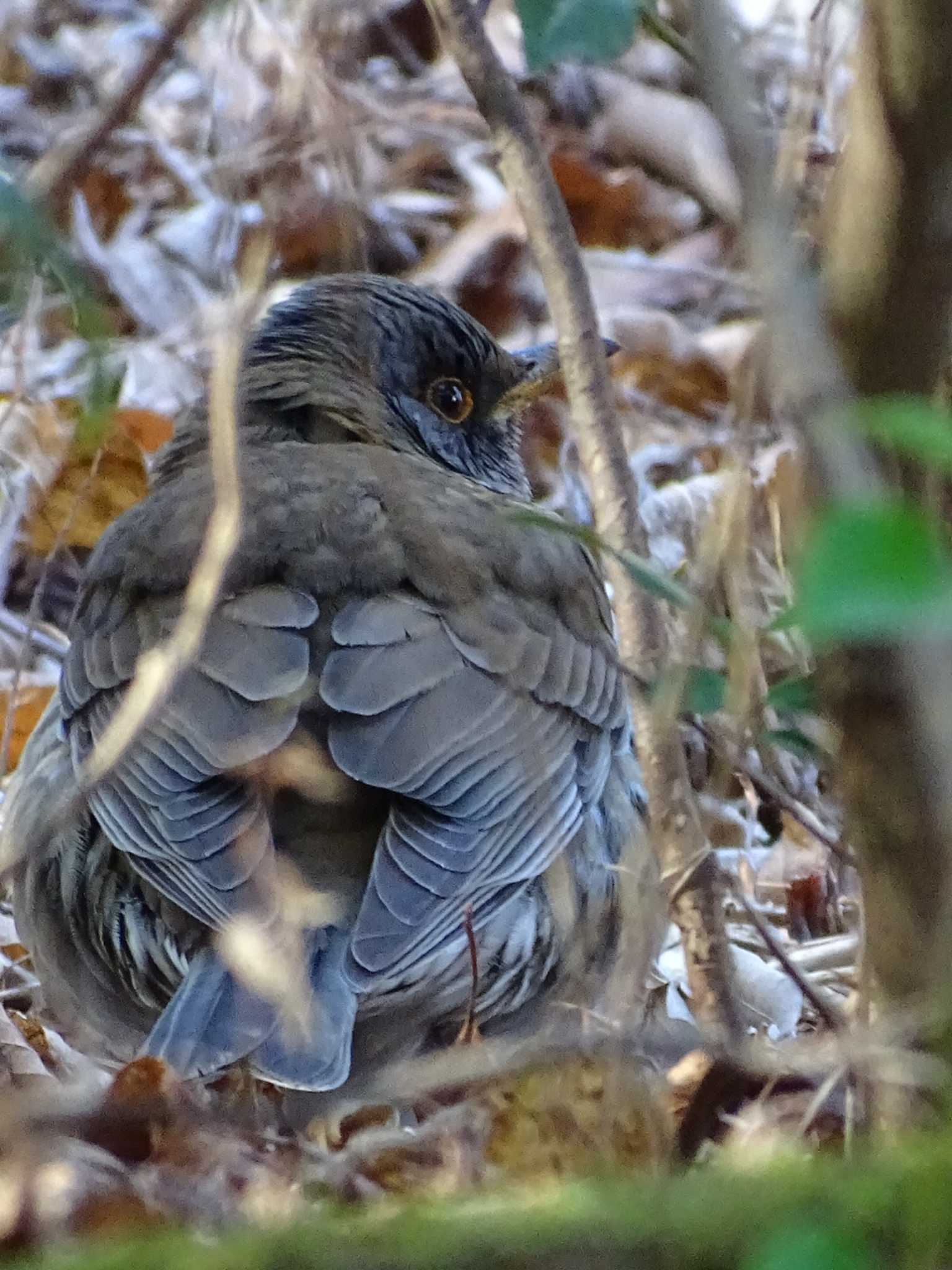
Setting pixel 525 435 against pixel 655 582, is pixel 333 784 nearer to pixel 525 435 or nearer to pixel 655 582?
pixel 655 582

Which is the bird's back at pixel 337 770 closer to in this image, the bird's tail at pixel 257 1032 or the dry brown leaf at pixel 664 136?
the bird's tail at pixel 257 1032

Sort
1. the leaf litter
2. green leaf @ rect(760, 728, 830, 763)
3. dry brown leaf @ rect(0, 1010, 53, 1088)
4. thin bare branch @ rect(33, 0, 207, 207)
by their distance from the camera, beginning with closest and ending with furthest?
thin bare branch @ rect(33, 0, 207, 207) → the leaf litter → green leaf @ rect(760, 728, 830, 763) → dry brown leaf @ rect(0, 1010, 53, 1088)

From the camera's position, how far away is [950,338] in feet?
6.22

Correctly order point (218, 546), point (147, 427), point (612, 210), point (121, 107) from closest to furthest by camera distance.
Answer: point (218, 546) → point (121, 107) → point (147, 427) → point (612, 210)

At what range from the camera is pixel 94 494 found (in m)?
5.81

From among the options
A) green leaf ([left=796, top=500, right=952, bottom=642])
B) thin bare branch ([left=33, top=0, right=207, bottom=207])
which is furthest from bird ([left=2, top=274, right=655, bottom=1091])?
green leaf ([left=796, top=500, right=952, bottom=642])

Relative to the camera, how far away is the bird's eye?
5020 millimetres

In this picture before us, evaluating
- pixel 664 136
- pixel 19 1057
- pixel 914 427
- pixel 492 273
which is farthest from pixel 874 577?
pixel 664 136

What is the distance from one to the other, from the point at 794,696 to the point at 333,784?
1.22 meters

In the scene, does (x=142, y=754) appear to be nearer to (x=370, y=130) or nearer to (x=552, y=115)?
(x=370, y=130)

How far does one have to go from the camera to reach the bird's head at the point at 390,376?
187 inches

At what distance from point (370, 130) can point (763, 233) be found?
12.2 feet

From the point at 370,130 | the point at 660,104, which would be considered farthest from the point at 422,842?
the point at 660,104

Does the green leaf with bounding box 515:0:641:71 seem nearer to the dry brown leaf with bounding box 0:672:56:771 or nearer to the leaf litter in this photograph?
the leaf litter
